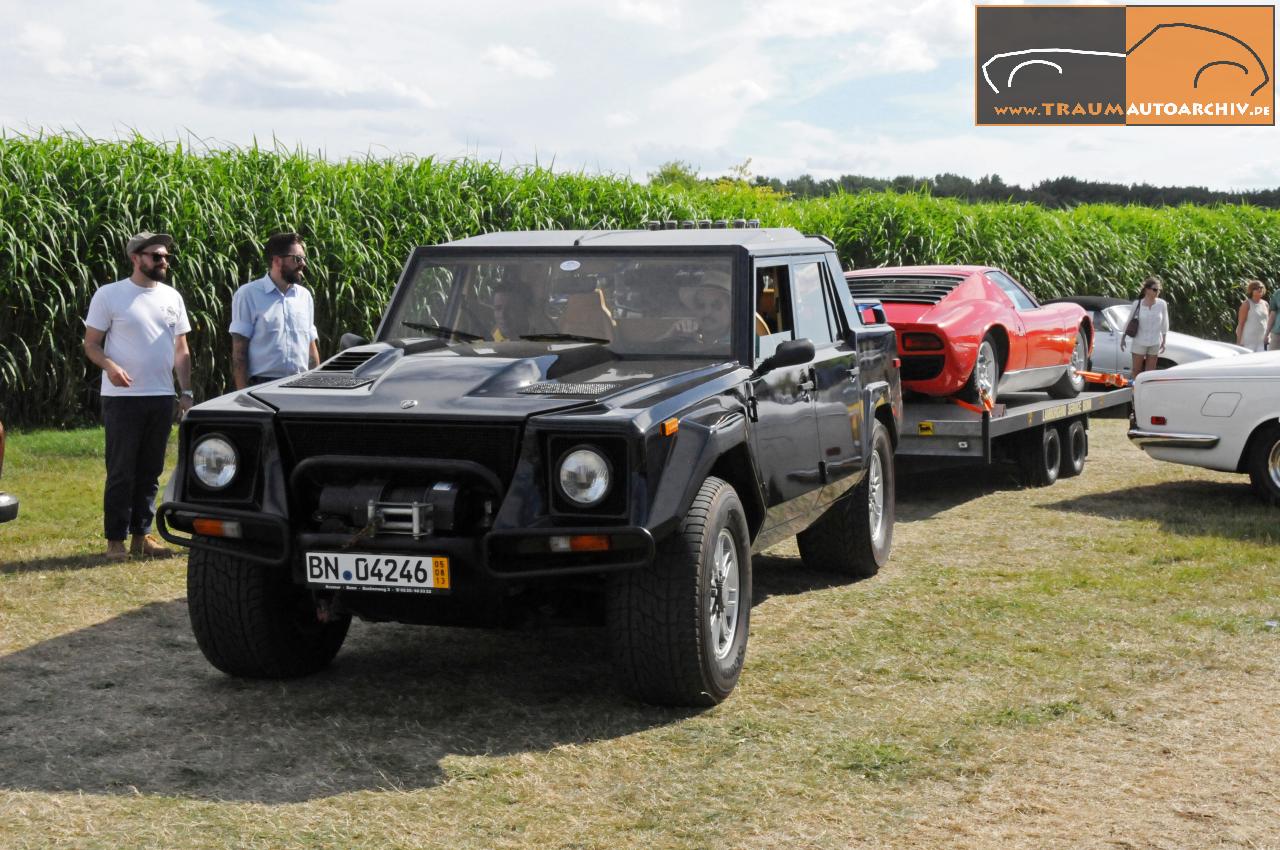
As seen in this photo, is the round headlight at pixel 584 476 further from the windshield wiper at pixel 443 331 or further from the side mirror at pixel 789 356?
the windshield wiper at pixel 443 331

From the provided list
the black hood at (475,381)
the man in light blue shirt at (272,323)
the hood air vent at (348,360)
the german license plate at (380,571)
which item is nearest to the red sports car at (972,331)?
the man in light blue shirt at (272,323)

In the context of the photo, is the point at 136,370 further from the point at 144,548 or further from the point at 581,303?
the point at 581,303

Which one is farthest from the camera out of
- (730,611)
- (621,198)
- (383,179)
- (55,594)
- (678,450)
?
(621,198)

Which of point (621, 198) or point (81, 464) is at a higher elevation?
point (621, 198)

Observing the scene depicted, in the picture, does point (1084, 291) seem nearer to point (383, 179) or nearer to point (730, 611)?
point (383, 179)

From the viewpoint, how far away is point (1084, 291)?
2559 cm

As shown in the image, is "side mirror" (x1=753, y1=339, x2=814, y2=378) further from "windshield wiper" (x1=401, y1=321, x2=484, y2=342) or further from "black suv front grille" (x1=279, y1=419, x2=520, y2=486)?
"black suv front grille" (x1=279, y1=419, x2=520, y2=486)

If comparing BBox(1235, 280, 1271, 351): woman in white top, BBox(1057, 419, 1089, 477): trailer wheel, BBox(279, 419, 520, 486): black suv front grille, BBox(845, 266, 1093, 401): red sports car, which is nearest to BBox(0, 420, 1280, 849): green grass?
BBox(279, 419, 520, 486): black suv front grille

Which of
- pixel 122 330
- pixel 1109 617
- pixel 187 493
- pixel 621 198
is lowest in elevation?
pixel 1109 617

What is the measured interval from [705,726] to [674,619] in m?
0.45

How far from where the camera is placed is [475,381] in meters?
5.57

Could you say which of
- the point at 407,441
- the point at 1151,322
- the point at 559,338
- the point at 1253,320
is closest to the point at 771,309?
the point at 559,338

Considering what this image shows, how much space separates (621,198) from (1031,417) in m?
8.14

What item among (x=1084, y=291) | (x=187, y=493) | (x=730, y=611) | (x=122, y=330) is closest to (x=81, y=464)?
(x=122, y=330)
